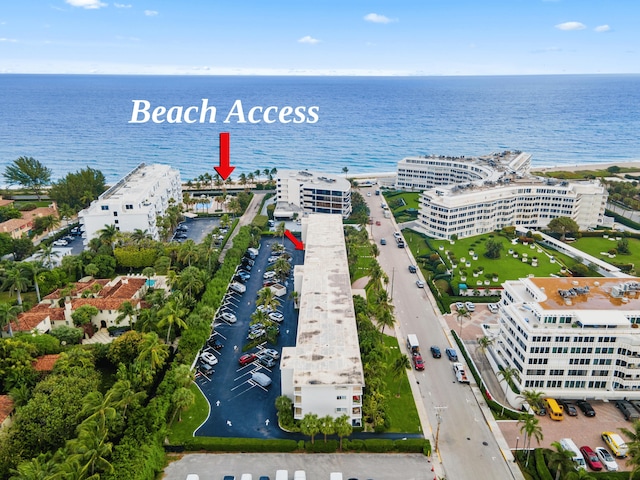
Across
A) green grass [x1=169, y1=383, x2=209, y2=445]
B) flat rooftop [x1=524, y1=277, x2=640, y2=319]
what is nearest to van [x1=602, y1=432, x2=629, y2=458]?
flat rooftop [x1=524, y1=277, x2=640, y2=319]

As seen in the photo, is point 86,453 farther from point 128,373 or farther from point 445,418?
point 445,418

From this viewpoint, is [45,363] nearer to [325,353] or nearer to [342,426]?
[325,353]

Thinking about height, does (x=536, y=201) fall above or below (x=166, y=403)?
above

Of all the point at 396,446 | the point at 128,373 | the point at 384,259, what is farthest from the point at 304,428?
the point at 384,259

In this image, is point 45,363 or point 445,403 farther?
point 45,363

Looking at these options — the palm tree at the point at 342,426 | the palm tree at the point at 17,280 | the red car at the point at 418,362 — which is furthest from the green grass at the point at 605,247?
the palm tree at the point at 17,280

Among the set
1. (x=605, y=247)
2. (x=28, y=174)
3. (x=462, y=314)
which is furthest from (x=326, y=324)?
(x=28, y=174)
